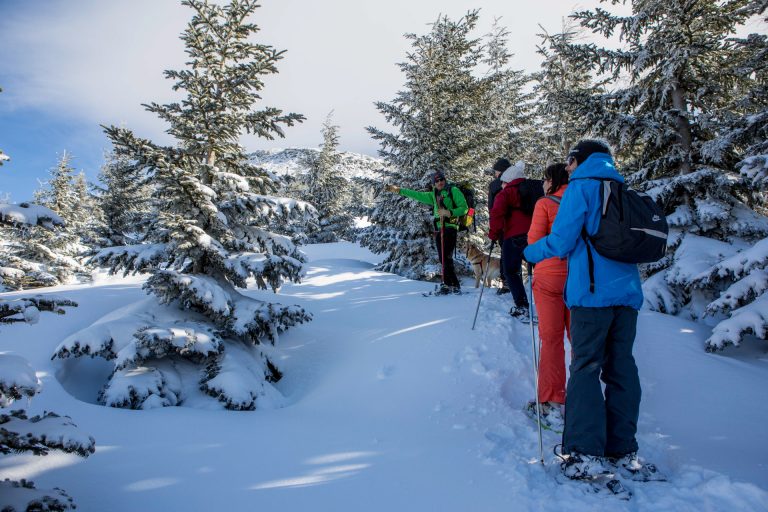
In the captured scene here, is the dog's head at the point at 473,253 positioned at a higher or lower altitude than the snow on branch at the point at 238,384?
higher

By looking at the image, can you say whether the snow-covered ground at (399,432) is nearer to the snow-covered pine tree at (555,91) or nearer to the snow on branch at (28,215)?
the snow on branch at (28,215)

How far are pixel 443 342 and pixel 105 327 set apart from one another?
4.51 metres

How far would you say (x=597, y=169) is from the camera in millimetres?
3146

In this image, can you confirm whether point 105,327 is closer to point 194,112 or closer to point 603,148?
point 194,112

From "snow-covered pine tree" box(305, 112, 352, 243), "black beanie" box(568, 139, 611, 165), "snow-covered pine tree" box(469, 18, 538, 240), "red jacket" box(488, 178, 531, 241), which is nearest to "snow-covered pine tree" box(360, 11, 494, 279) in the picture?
"snow-covered pine tree" box(469, 18, 538, 240)

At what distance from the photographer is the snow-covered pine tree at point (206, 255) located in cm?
460

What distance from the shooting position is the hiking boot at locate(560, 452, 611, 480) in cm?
288

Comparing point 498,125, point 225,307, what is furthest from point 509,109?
point 225,307

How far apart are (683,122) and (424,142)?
24.9 ft

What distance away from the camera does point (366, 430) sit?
12.7ft

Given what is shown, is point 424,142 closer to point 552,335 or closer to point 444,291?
point 444,291

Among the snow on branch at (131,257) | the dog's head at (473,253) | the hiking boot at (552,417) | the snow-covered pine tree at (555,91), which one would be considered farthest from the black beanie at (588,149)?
the snow-covered pine tree at (555,91)

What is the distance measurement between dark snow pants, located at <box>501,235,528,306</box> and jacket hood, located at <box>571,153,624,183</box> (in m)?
2.80

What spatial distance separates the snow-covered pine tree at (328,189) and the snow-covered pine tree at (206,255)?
23688mm
